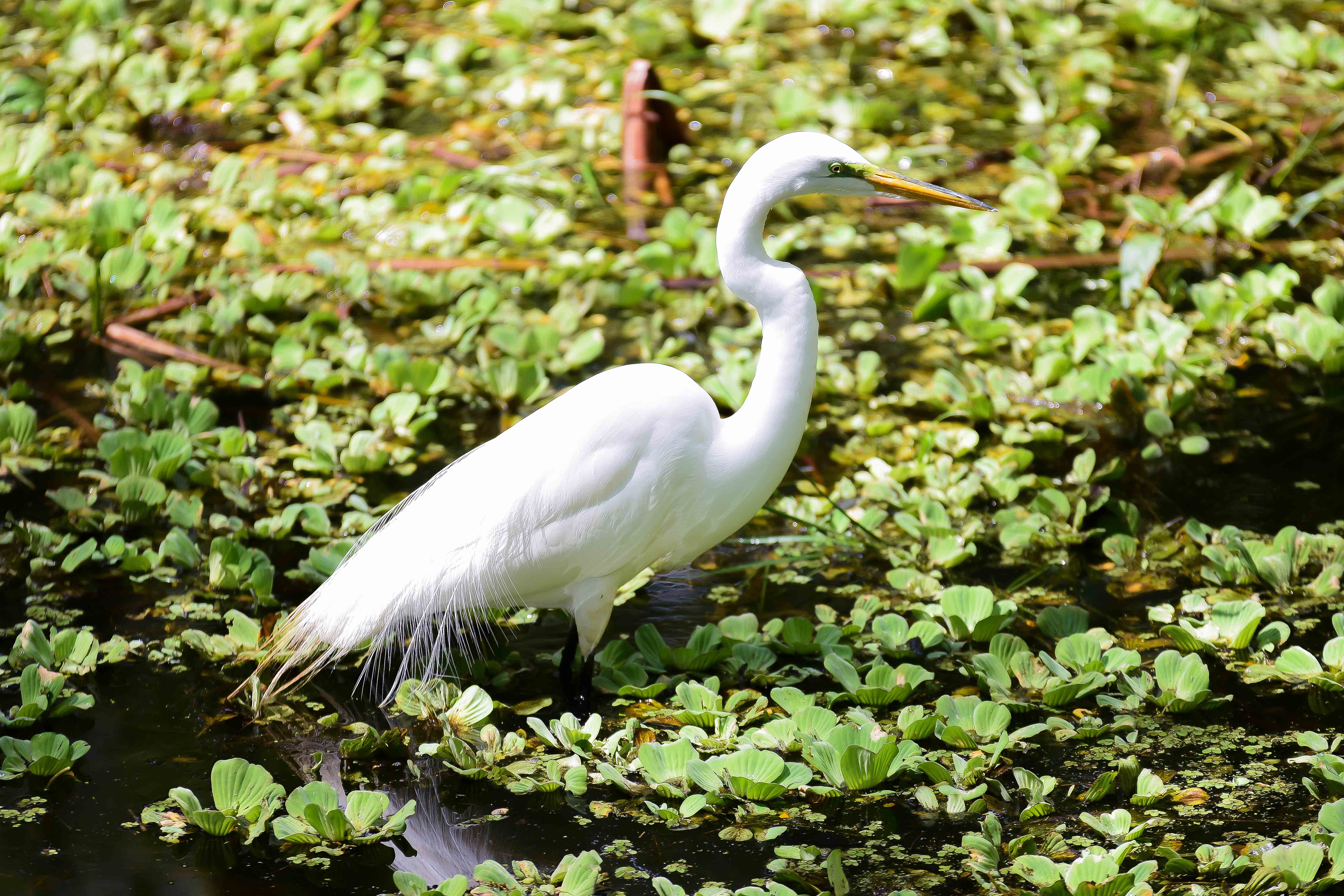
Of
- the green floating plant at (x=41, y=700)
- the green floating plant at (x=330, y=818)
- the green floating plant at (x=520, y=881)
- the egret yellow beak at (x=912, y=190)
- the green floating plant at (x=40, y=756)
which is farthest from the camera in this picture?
the egret yellow beak at (x=912, y=190)

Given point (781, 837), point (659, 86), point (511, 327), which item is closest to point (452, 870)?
point (781, 837)

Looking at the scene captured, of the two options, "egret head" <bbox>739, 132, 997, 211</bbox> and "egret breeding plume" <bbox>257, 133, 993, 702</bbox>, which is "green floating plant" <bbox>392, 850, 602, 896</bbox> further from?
"egret head" <bbox>739, 132, 997, 211</bbox>

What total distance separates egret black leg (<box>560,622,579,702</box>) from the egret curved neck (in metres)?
0.45

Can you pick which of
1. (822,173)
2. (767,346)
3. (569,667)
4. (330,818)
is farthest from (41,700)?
(822,173)

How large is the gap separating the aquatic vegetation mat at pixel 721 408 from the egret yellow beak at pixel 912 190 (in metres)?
0.81

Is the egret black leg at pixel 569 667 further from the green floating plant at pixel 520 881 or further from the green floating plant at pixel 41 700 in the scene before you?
the green floating plant at pixel 41 700

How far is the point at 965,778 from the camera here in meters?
2.16

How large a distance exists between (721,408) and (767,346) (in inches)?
48.7

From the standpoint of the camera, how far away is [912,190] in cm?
244

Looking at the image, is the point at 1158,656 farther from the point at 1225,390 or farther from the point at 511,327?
the point at 511,327

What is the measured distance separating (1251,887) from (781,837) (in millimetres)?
688

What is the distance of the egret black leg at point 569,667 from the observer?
250cm

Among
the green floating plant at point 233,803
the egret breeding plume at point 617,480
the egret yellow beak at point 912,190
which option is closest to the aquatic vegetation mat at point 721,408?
the green floating plant at point 233,803

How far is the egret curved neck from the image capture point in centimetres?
236
